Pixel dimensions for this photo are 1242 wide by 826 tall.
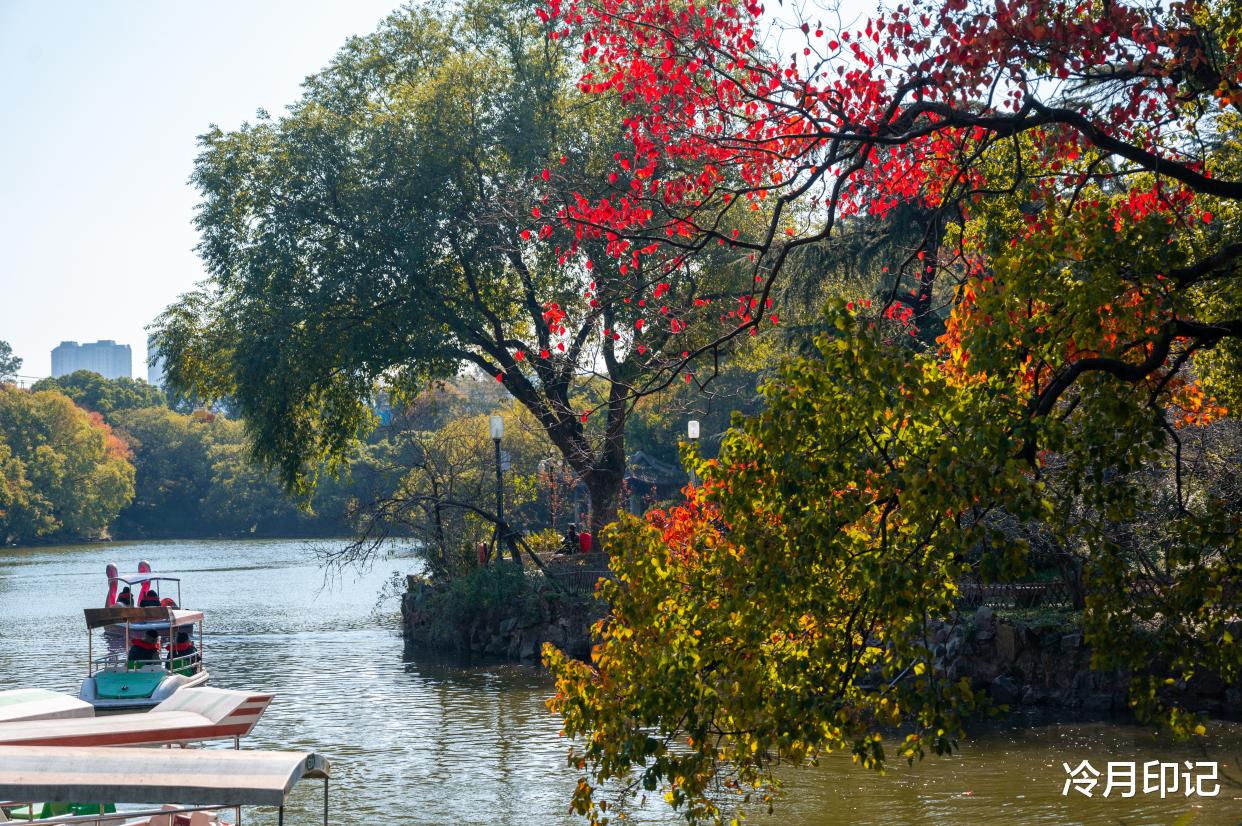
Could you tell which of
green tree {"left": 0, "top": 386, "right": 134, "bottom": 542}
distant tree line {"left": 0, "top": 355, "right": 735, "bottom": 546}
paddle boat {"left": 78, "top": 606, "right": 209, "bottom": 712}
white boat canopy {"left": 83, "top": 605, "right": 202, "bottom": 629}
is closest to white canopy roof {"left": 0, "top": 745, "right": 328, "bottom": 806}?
paddle boat {"left": 78, "top": 606, "right": 209, "bottom": 712}

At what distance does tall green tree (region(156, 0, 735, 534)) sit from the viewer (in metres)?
29.4

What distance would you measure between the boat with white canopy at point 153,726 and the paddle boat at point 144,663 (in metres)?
8.48

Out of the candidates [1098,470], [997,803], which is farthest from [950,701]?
[997,803]

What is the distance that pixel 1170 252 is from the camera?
7.11m

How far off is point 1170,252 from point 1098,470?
1.40 metres

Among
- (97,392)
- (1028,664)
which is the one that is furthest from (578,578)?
(97,392)

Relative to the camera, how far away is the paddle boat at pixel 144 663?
63.1ft

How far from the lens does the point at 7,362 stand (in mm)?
→ 171750

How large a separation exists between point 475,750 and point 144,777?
469 inches

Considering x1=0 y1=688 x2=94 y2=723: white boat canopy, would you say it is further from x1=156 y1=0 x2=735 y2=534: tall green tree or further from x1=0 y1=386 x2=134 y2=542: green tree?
x1=0 y1=386 x2=134 y2=542: green tree

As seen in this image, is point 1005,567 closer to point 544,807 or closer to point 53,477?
point 544,807

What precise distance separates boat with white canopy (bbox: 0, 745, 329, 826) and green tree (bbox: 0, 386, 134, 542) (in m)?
88.8

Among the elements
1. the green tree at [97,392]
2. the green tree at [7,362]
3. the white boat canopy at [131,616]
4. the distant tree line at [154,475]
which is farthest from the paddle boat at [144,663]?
the green tree at [7,362]

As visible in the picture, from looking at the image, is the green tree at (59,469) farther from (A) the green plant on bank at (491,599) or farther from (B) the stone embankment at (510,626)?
(A) the green plant on bank at (491,599)
